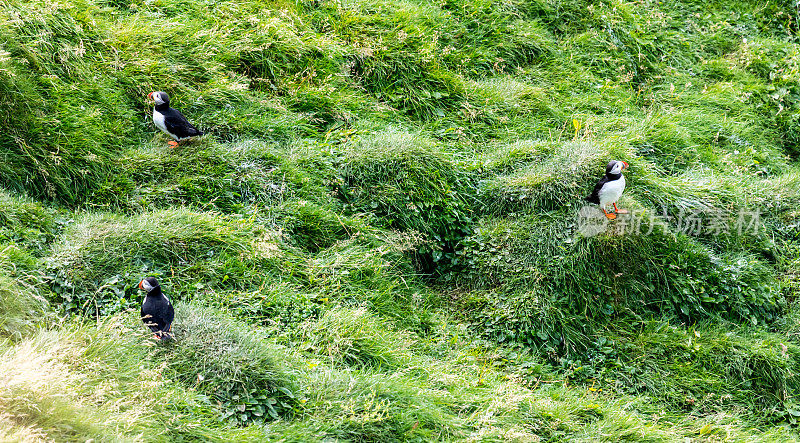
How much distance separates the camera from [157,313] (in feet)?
14.2

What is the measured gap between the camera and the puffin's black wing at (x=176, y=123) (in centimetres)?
579

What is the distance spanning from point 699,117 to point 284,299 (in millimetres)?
5392

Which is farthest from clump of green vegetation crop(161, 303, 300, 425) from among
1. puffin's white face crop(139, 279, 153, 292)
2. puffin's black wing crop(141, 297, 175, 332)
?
puffin's white face crop(139, 279, 153, 292)

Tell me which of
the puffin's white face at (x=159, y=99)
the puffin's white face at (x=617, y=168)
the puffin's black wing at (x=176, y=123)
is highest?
the puffin's white face at (x=159, y=99)

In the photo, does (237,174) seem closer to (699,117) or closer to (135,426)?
(135,426)

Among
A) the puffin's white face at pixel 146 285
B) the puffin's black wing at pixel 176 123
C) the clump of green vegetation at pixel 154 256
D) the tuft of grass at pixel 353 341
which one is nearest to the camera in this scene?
the puffin's white face at pixel 146 285

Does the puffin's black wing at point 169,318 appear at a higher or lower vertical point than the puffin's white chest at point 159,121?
lower

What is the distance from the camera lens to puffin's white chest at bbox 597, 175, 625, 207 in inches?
230

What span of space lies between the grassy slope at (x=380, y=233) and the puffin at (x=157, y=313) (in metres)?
0.14

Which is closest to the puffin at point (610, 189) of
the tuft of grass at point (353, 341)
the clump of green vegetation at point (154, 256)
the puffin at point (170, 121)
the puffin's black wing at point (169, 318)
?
the tuft of grass at point (353, 341)

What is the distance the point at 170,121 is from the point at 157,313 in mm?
2099

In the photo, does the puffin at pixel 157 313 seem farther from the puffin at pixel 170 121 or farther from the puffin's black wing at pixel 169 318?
the puffin at pixel 170 121

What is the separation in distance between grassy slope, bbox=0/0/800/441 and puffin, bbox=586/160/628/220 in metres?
0.21

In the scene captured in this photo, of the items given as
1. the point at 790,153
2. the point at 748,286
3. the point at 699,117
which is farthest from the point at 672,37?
the point at 748,286
